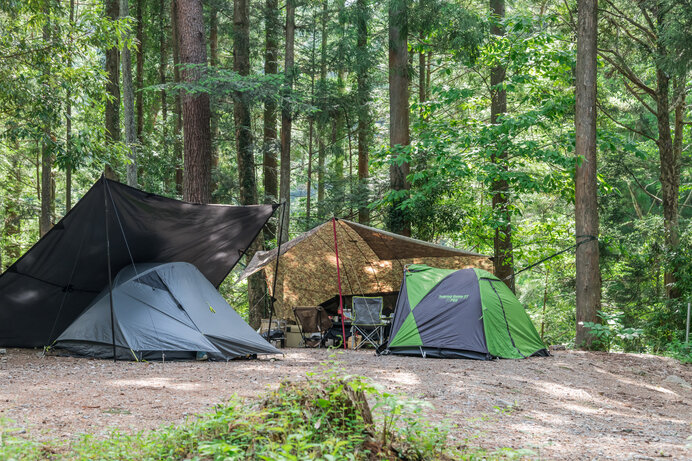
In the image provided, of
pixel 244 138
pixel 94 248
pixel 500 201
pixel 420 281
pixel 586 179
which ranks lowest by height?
pixel 420 281

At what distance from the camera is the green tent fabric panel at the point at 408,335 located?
7.45m

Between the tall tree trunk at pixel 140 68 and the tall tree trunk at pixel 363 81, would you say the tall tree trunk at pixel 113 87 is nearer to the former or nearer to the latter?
the tall tree trunk at pixel 140 68

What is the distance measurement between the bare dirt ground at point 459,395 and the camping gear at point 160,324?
26 centimetres

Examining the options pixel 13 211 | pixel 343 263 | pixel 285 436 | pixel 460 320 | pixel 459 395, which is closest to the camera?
pixel 285 436

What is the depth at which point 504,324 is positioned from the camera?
7.54m

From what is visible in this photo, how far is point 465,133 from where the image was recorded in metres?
10.9

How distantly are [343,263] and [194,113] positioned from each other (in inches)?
138

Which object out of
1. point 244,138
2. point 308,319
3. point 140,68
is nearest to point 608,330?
point 308,319

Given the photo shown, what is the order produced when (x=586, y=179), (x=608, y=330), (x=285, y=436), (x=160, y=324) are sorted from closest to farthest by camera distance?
(x=285, y=436) < (x=160, y=324) < (x=608, y=330) < (x=586, y=179)

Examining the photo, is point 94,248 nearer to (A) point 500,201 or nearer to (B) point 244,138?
(B) point 244,138

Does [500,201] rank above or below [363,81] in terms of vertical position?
below

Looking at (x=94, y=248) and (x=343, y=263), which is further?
(x=343, y=263)

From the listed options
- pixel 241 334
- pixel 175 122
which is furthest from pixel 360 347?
pixel 175 122

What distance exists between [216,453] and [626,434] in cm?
272
